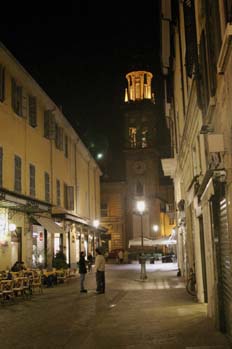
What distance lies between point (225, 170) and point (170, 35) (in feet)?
46.8

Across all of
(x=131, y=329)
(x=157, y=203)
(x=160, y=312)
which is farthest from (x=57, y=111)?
(x=157, y=203)

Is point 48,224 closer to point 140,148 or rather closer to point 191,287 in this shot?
point 191,287

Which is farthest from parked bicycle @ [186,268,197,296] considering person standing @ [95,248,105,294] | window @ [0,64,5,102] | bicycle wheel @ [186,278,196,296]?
window @ [0,64,5,102]

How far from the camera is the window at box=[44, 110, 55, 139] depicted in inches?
1079

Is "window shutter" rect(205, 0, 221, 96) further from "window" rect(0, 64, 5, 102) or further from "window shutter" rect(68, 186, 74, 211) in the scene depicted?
"window shutter" rect(68, 186, 74, 211)

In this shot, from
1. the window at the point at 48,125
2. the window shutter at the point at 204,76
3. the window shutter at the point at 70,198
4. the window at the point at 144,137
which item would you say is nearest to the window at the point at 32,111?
the window at the point at 48,125

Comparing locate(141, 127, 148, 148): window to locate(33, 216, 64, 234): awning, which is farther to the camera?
locate(141, 127, 148, 148): window

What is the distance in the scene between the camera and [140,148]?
6262 cm

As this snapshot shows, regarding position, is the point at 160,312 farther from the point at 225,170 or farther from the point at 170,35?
the point at 170,35

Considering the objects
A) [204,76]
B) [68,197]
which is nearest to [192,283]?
[204,76]

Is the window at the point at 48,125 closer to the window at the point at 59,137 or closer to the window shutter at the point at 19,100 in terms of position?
the window at the point at 59,137

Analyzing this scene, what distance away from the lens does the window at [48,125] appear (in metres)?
27.4

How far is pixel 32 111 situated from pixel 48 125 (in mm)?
2953

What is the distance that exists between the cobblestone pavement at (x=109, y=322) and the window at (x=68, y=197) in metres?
12.7
